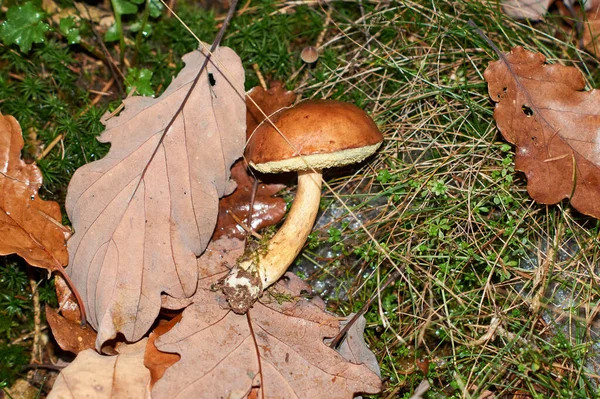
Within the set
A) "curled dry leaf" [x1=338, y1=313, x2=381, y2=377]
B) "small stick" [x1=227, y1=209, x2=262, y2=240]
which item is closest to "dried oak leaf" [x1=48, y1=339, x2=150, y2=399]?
"small stick" [x1=227, y1=209, x2=262, y2=240]

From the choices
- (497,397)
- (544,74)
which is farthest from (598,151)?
(497,397)

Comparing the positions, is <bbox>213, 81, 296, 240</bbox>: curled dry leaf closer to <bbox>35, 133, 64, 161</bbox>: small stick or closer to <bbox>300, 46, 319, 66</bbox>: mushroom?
<bbox>300, 46, 319, 66</bbox>: mushroom

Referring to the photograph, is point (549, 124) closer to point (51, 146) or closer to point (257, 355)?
point (257, 355)

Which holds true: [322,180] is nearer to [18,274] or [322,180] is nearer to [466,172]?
[466,172]

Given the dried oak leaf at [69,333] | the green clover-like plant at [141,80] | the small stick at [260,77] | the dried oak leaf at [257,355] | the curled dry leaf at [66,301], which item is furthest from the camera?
the small stick at [260,77]

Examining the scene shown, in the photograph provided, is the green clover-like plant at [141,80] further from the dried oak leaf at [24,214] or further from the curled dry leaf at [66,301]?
the curled dry leaf at [66,301]

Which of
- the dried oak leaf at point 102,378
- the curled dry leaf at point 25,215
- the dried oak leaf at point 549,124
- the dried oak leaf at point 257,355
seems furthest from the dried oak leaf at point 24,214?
the dried oak leaf at point 549,124
